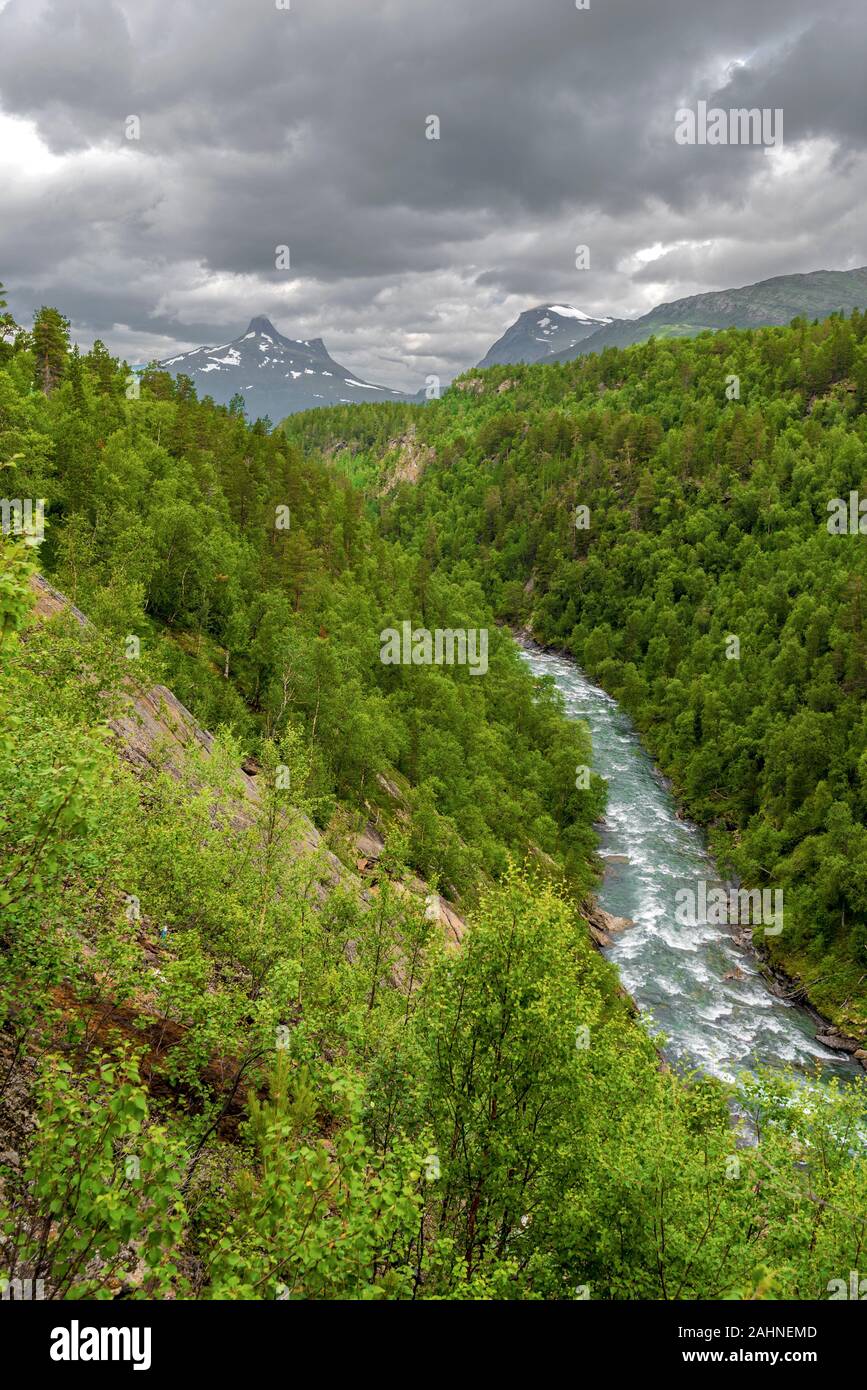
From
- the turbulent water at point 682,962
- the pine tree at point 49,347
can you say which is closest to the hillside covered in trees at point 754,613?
the turbulent water at point 682,962

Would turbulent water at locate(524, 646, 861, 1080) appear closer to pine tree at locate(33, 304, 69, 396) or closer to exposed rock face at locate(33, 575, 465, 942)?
exposed rock face at locate(33, 575, 465, 942)

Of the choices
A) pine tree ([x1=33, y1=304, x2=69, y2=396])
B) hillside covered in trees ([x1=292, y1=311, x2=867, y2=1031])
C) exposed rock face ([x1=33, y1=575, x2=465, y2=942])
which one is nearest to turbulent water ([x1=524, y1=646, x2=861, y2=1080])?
hillside covered in trees ([x1=292, y1=311, x2=867, y2=1031])

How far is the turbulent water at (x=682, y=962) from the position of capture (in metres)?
58.4

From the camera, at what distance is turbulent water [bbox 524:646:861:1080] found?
Result: 192 feet

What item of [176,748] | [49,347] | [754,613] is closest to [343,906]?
[176,748]

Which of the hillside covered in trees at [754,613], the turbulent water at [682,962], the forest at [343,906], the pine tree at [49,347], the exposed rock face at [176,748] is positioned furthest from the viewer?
the pine tree at [49,347]

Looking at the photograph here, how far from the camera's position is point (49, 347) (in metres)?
94.4

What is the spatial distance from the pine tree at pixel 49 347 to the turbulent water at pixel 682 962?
92223 millimetres

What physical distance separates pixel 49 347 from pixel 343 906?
95673 mm

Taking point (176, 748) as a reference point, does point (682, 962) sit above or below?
below

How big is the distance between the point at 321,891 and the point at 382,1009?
1534 centimetres

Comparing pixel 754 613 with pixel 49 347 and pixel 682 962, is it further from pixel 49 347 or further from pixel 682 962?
pixel 49 347

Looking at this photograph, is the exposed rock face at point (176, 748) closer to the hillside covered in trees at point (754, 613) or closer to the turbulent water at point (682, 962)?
the turbulent water at point (682, 962)
